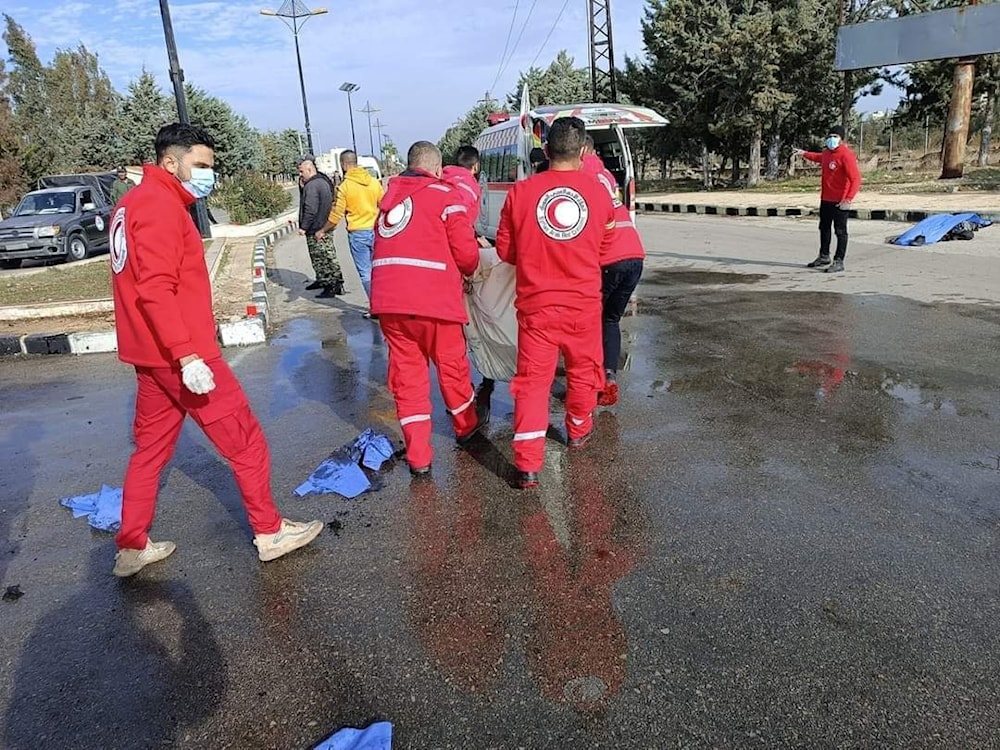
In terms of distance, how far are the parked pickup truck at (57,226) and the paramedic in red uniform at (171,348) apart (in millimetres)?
13039

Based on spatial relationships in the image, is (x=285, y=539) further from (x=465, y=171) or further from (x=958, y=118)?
(x=958, y=118)

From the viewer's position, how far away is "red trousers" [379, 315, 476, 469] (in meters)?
4.06

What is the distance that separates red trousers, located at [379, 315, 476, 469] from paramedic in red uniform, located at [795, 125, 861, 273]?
7.32 m

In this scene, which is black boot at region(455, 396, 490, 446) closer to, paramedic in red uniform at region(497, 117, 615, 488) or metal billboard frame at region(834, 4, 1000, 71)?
paramedic in red uniform at region(497, 117, 615, 488)

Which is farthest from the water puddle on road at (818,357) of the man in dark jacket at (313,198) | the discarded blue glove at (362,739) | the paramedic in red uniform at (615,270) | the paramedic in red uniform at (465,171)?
the man in dark jacket at (313,198)

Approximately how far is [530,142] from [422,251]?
998cm

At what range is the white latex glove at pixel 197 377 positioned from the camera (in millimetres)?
2943

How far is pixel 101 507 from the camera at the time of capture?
394 centimetres

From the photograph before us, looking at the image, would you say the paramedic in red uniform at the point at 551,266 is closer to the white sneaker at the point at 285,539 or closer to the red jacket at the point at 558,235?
the red jacket at the point at 558,235

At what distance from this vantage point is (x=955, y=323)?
23.2 ft

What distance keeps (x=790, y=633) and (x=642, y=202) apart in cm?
2759

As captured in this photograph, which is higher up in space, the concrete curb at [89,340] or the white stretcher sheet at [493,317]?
the white stretcher sheet at [493,317]

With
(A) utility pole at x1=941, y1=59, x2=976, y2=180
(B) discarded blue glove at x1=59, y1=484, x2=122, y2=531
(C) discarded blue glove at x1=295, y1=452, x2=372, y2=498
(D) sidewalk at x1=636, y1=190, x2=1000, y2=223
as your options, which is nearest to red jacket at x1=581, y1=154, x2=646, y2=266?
(C) discarded blue glove at x1=295, y1=452, x2=372, y2=498

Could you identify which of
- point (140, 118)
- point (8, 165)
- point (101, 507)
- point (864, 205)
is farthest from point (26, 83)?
point (101, 507)
